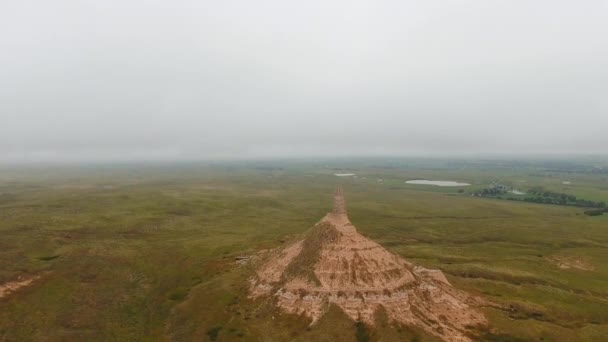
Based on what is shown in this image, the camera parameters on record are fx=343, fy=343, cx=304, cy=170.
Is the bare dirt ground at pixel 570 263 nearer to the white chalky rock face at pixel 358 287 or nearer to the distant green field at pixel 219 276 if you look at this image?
the distant green field at pixel 219 276

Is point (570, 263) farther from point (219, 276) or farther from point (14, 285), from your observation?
point (14, 285)

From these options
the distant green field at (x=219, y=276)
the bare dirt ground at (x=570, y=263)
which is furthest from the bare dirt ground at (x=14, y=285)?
the bare dirt ground at (x=570, y=263)

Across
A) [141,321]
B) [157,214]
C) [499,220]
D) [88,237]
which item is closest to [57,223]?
[88,237]

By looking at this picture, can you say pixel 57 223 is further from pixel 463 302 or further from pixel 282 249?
pixel 463 302

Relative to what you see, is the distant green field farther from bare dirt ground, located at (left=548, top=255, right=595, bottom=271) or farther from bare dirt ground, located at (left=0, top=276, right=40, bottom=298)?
bare dirt ground, located at (left=0, top=276, right=40, bottom=298)

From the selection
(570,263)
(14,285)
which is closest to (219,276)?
(14,285)
